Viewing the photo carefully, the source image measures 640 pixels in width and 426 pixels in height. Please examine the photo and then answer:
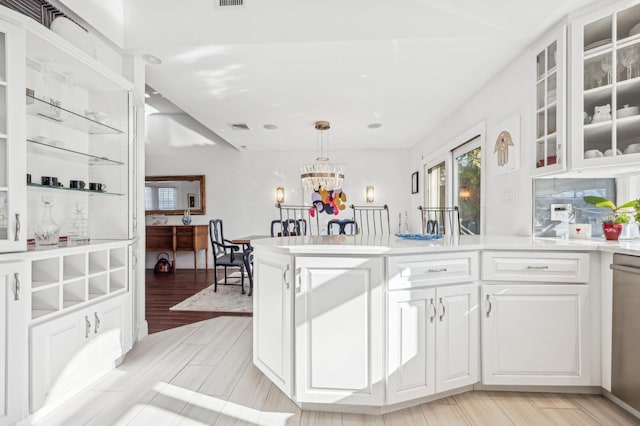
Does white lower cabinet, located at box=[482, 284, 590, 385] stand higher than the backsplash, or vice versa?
the backsplash

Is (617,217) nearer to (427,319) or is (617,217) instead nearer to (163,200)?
(427,319)

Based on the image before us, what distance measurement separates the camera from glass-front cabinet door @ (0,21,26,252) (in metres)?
1.70

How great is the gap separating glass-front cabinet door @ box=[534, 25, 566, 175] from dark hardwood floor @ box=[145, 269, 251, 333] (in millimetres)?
3223

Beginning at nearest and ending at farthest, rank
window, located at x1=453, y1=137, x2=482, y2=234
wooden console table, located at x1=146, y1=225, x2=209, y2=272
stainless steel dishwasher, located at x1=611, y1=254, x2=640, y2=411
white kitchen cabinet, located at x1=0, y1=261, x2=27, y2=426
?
white kitchen cabinet, located at x1=0, y1=261, x2=27, y2=426, stainless steel dishwasher, located at x1=611, y1=254, x2=640, y2=411, window, located at x1=453, y1=137, x2=482, y2=234, wooden console table, located at x1=146, y1=225, x2=209, y2=272

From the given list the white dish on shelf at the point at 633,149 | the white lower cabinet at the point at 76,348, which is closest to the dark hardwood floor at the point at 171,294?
the white lower cabinet at the point at 76,348

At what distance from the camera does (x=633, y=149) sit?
204 cm

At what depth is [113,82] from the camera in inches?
96.1

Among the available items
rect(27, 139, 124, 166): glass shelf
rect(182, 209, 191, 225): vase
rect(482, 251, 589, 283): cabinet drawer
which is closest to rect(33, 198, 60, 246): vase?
rect(27, 139, 124, 166): glass shelf

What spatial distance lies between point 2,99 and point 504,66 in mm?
3640

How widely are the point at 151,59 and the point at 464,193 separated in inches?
151

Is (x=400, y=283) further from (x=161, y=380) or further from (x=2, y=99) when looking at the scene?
(x=2, y=99)

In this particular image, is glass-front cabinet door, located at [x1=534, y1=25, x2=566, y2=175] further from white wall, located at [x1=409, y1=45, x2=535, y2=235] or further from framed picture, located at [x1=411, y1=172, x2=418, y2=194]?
framed picture, located at [x1=411, y1=172, x2=418, y2=194]

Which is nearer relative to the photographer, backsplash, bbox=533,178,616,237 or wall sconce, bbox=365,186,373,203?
backsplash, bbox=533,178,616,237

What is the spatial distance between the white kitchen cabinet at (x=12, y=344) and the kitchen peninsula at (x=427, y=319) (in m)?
1.24
